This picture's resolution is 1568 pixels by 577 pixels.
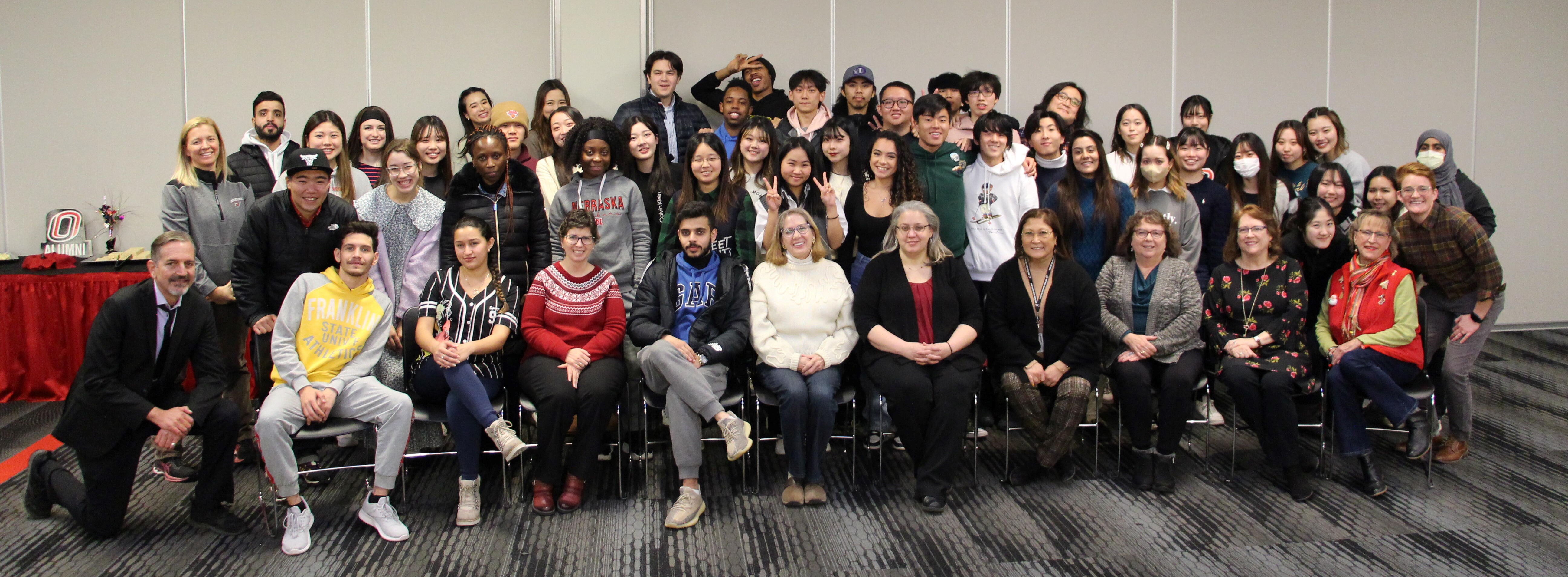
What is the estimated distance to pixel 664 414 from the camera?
415 cm

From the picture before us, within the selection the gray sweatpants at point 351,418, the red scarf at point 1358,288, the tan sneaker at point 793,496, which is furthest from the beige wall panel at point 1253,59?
the gray sweatpants at point 351,418

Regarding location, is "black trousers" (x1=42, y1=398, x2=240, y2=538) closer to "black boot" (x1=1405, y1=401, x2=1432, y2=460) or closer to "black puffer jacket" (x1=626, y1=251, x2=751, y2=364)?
"black puffer jacket" (x1=626, y1=251, x2=751, y2=364)

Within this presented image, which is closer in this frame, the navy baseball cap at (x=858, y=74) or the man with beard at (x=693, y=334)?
the man with beard at (x=693, y=334)

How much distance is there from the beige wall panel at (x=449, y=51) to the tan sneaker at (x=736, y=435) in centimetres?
314

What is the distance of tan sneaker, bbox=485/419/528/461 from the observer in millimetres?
2967

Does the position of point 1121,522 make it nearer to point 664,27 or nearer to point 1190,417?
point 1190,417

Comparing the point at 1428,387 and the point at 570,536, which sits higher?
the point at 1428,387

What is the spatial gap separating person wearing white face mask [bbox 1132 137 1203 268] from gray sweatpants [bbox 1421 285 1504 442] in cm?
96

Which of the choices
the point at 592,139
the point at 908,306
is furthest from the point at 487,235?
the point at 908,306

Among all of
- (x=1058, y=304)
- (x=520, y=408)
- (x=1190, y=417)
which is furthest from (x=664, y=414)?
(x=1190, y=417)

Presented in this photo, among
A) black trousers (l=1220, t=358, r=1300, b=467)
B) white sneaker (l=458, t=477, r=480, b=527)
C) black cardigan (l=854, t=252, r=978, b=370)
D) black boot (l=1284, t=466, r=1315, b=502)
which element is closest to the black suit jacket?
white sneaker (l=458, t=477, r=480, b=527)

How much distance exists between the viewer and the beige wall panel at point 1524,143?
6.34 metres

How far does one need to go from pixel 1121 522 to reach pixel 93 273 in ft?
16.6

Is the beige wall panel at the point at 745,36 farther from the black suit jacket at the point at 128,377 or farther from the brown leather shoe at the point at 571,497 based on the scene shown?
the black suit jacket at the point at 128,377
